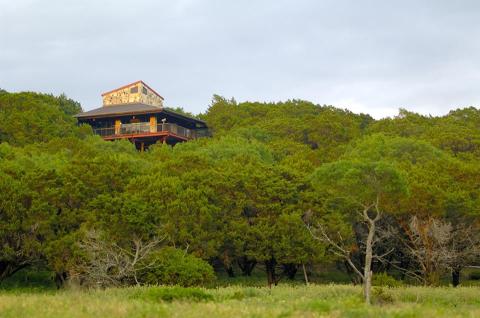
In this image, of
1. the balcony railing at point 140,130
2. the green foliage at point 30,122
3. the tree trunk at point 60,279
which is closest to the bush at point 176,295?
the tree trunk at point 60,279

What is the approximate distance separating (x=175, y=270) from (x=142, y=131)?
34.5m

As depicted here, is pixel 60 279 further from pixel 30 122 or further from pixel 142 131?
pixel 142 131

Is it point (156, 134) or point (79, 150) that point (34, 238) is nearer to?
point (79, 150)

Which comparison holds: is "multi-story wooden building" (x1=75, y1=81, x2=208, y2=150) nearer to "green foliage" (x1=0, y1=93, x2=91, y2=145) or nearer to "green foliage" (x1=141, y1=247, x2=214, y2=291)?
"green foliage" (x1=0, y1=93, x2=91, y2=145)

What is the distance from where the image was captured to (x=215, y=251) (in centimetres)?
3412

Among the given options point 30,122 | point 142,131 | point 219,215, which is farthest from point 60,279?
point 142,131

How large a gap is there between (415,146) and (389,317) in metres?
37.1

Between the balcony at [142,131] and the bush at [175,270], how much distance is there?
3127 centimetres

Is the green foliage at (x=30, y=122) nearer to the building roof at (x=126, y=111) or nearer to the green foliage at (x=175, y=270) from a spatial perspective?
the building roof at (x=126, y=111)

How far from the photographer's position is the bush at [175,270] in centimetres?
3000

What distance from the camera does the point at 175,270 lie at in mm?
30188

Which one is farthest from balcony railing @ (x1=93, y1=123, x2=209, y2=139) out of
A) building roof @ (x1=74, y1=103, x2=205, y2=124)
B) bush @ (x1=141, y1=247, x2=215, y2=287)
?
bush @ (x1=141, y1=247, x2=215, y2=287)

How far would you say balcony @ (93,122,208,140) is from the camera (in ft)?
204

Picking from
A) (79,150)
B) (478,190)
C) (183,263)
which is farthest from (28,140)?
(478,190)
